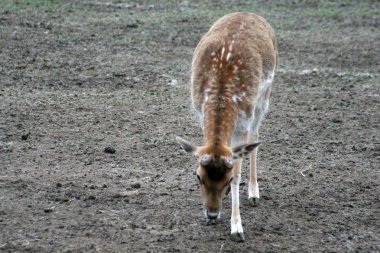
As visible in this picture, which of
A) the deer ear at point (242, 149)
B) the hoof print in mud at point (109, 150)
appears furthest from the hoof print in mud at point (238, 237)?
the hoof print in mud at point (109, 150)

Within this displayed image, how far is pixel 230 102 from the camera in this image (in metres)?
6.32

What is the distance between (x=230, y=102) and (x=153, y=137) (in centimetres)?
277

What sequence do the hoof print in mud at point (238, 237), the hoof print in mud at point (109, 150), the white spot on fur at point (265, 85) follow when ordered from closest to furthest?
the hoof print in mud at point (238, 237) < the white spot on fur at point (265, 85) < the hoof print in mud at point (109, 150)

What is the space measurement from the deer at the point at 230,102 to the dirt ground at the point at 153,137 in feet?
1.85

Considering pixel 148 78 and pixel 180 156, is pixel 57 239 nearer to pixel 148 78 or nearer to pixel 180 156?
pixel 180 156

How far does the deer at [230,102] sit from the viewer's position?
18.8ft

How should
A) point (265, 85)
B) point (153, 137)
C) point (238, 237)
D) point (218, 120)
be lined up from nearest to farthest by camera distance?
point (218, 120) < point (238, 237) < point (265, 85) < point (153, 137)

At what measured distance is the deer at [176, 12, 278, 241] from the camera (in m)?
5.74

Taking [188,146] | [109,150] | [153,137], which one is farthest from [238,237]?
[153,137]

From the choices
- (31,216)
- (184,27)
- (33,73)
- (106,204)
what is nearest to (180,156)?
(106,204)

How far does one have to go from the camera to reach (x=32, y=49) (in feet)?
40.8

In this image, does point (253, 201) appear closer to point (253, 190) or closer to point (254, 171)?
point (253, 190)

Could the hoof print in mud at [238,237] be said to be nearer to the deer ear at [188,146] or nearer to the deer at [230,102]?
the deer at [230,102]

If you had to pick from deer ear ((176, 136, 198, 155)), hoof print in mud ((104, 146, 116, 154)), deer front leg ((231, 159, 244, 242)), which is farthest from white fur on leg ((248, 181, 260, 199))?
hoof print in mud ((104, 146, 116, 154))
